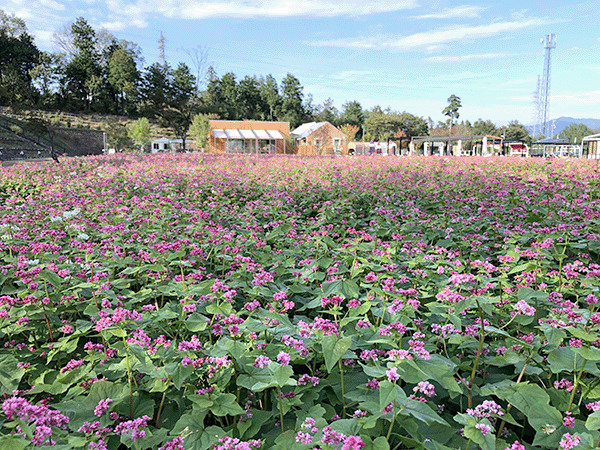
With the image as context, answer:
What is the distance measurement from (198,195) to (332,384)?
19.0ft

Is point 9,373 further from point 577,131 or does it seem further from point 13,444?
point 577,131

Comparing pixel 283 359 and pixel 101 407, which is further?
pixel 101 407

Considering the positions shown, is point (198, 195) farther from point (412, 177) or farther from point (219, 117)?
point (219, 117)

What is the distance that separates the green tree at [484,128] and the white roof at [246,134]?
2585 inches

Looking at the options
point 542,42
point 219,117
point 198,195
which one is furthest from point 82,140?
point 542,42

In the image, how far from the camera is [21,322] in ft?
7.70

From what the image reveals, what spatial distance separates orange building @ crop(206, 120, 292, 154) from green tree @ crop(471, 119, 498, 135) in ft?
213

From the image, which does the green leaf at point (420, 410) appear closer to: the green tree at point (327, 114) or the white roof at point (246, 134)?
the white roof at point (246, 134)

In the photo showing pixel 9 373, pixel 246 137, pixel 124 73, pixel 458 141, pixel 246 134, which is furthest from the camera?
pixel 124 73

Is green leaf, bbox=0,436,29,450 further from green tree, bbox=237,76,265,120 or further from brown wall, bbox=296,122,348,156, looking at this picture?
green tree, bbox=237,76,265,120

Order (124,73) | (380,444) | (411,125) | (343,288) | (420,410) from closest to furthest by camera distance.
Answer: (380,444) < (420,410) < (343,288) < (124,73) < (411,125)

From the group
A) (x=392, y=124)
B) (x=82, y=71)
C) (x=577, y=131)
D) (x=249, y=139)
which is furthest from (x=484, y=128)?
(x=82, y=71)

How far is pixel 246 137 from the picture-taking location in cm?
4484

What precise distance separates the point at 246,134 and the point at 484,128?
76.3m
